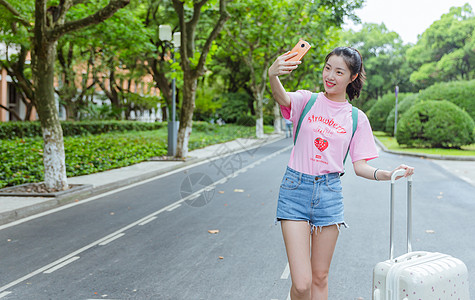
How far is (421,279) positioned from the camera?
8.37ft

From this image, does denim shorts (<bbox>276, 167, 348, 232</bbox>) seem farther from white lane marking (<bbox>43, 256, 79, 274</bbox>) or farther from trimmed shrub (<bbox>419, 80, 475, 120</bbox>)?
trimmed shrub (<bbox>419, 80, 475, 120</bbox>)

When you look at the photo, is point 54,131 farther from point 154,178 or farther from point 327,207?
point 327,207

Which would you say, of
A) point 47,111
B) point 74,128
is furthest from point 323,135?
point 74,128

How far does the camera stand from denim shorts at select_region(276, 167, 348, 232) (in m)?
3.12

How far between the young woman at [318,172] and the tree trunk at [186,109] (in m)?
13.9

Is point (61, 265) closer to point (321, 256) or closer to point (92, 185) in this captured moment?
point (321, 256)

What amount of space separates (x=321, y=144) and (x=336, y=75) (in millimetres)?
440

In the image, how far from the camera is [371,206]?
30.2 feet

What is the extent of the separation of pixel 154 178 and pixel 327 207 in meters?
10.5

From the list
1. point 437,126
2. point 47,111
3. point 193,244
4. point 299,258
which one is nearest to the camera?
point 299,258

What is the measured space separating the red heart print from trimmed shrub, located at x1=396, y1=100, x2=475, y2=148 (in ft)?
69.6

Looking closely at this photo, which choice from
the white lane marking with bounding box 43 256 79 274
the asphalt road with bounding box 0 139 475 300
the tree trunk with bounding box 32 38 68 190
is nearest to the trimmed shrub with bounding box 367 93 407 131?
the asphalt road with bounding box 0 139 475 300

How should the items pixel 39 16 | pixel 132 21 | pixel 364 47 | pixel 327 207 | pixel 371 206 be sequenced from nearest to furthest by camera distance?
pixel 327 207
pixel 371 206
pixel 39 16
pixel 132 21
pixel 364 47

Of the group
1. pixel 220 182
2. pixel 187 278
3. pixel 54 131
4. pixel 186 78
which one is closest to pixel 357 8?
pixel 186 78
